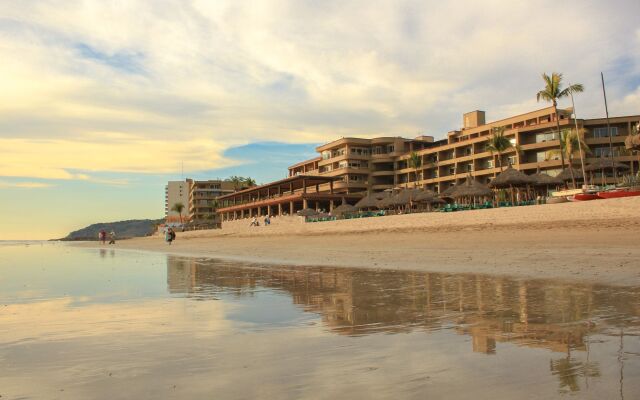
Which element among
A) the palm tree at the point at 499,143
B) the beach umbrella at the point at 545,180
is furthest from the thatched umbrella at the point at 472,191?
the palm tree at the point at 499,143

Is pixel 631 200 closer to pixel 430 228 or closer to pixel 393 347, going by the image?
pixel 430 228

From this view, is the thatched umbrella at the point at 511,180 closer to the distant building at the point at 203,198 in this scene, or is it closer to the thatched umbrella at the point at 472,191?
the thatched umbrella at the point at 472,191

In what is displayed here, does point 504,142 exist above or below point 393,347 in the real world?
above

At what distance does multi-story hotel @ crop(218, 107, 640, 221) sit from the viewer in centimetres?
6525

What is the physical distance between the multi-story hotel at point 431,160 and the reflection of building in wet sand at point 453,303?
49.9m

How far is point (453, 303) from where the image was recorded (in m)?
8.94

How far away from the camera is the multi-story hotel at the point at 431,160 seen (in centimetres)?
6525

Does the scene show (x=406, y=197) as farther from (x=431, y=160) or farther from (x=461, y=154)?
(x=431, y=160)

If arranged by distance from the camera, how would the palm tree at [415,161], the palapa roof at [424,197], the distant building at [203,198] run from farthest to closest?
1. the distant building at [203,198]
2. the palm tree at [415,161]
3. the palapa roof at [424,197]

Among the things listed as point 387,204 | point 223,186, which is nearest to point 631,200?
point 387,204

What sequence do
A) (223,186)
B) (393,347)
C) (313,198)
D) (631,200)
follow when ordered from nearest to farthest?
(393,347) < (631,200) < (313,198) < (223,186)

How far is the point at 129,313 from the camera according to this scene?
8.73m

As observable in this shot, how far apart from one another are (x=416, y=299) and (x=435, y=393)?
5903 millimetres

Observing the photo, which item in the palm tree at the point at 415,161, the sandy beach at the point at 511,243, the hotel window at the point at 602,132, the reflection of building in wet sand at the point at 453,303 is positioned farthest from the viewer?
the palm tree at the point at 415,161
